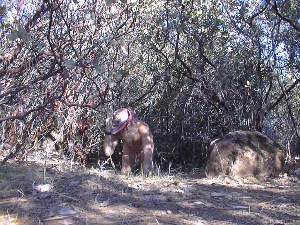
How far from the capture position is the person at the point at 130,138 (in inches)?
239

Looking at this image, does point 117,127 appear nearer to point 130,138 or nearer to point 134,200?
point 130,138

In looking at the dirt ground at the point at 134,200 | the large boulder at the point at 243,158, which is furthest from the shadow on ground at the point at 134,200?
the large boulder at the point at 243,158

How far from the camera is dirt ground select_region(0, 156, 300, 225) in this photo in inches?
132

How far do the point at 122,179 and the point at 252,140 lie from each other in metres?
2.08

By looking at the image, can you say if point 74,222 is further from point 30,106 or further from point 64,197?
point 30,106

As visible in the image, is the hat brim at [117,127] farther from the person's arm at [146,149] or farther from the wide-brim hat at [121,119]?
the person's arm at [146,149]

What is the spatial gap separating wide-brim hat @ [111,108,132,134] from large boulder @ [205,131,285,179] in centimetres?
126

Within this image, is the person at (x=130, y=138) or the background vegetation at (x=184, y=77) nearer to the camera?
the person at (x=130, y=138)

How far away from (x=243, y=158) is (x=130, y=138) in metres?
1.66

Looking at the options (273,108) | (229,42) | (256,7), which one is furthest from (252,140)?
(256,7)

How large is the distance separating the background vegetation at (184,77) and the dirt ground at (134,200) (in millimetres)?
1412

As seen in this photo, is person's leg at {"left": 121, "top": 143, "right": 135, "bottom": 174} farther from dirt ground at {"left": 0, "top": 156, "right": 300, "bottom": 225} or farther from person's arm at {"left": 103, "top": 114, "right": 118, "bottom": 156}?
dirt ground at {"left": 0, "top": 156, "right": 300, "bottom": 225}

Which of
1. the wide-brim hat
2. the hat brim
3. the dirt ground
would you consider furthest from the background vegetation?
the dirt ground

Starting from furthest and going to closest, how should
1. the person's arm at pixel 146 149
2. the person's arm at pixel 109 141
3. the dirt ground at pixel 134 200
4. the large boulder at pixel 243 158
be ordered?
the person's arm at pixel 109 141, the person's arm at pixel 146 149, the large boulder at pixel 243 158, the dirt ground at pixel 134 200
